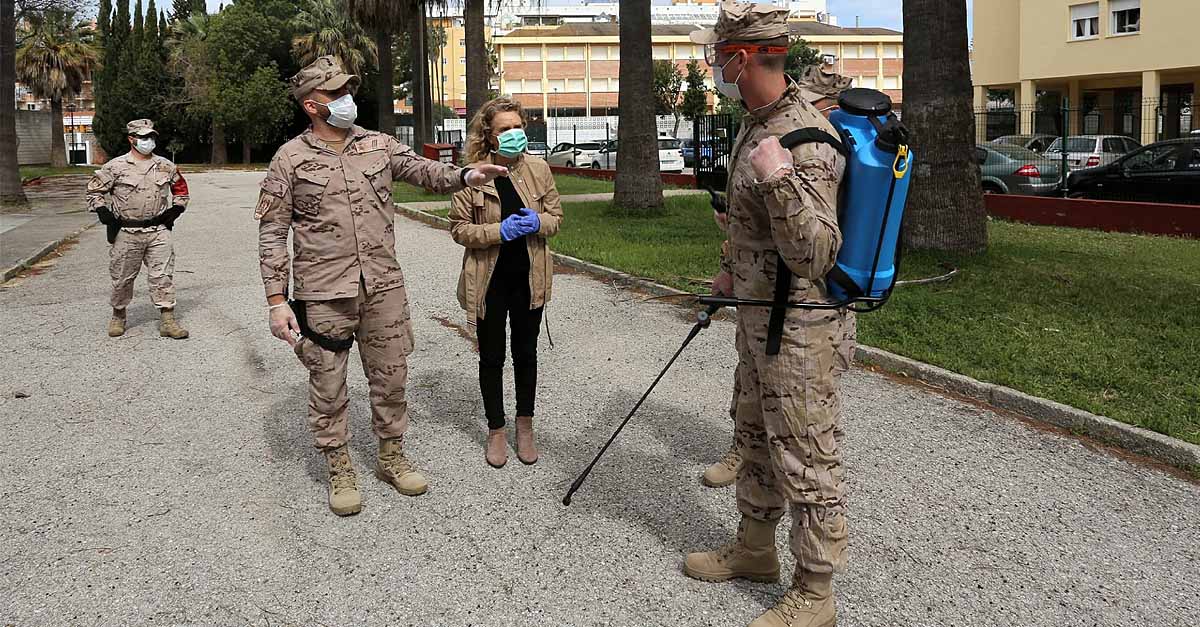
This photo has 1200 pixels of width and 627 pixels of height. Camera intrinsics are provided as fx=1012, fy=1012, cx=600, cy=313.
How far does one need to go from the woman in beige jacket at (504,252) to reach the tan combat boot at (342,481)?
0.77m

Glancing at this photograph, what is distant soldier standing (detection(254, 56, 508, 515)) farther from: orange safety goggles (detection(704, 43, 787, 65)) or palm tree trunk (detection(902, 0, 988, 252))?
palm tree trunk (detection(902, 0, 988, 252))

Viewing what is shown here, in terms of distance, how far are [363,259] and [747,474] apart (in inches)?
81.6

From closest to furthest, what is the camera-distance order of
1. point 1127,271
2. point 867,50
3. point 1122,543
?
point 1122,543 < point 1127,271 < point 867,50

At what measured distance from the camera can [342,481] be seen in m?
4.73

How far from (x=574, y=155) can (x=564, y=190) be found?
14.7m

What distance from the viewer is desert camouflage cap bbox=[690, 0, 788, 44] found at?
10.4 ft

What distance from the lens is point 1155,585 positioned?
12.4ft

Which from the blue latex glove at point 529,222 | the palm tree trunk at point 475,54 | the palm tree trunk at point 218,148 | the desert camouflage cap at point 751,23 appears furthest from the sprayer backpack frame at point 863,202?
the palm tree trunk at point 218,148

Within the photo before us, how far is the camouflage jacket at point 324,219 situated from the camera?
455 centimetres

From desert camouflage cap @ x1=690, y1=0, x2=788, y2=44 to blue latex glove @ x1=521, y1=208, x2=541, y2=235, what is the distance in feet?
6.12

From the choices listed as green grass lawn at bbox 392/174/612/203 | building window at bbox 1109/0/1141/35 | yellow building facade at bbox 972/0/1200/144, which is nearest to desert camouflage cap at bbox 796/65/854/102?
green grass lawn at bbox 392/174/612/203

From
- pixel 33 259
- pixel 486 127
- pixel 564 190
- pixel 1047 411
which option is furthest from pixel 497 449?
pixel 564 190

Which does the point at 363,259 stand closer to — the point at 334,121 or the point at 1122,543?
the point at 334,121

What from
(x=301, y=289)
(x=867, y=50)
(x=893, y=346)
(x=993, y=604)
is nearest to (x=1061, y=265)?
(x=893, y=346)
